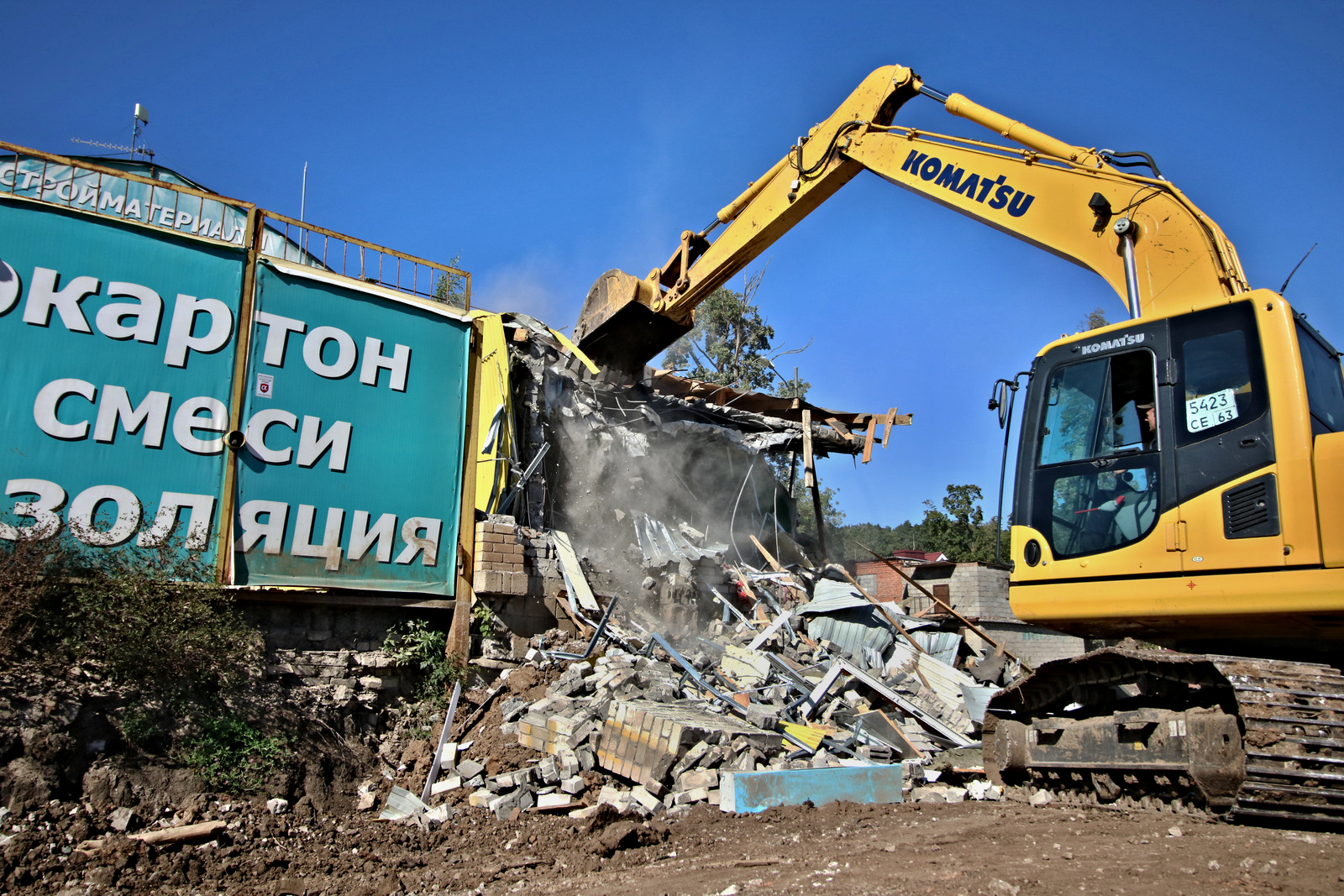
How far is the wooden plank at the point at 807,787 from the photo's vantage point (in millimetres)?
6078

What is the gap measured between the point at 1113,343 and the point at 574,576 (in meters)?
6.64

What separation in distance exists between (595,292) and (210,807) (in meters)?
8.19

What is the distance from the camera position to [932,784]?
733 centimetres

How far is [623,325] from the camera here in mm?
11695

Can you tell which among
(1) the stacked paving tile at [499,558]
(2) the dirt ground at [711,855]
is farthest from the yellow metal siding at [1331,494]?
(1) the stacked paving tile at [499,558]

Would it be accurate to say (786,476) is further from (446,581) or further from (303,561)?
(303,561)

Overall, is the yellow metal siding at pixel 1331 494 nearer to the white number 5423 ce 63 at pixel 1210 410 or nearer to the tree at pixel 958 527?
the white number 5423 ce 63 at pixel 1210 410

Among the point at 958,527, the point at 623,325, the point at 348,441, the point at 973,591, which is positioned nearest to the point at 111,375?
the point at 348,441

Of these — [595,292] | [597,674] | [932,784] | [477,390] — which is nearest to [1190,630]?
[932,784]

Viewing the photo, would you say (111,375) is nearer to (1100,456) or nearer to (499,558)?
(499,558)

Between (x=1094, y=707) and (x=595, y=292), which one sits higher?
(x=595, y=292)

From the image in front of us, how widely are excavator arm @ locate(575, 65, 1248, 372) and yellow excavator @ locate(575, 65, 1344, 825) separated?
0.02m

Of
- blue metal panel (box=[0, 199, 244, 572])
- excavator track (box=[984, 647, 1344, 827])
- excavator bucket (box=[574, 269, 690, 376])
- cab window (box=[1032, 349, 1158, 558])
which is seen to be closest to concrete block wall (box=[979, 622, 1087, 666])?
excavator bucket (box=[574, 269, 690, 376])

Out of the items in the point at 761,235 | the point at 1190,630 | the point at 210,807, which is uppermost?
the point at 761,235
